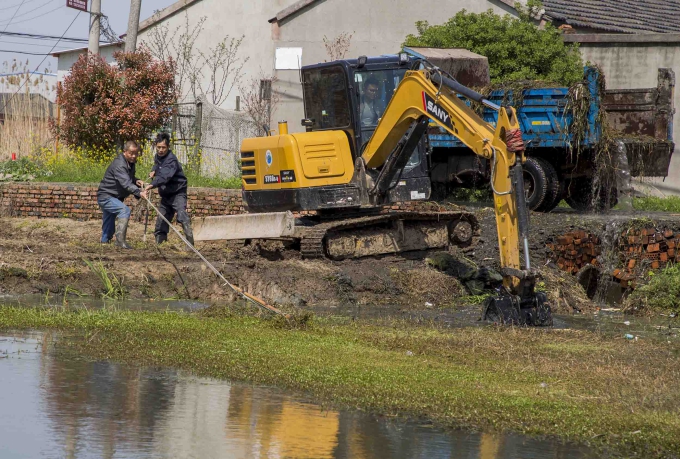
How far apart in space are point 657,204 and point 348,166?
1120cm

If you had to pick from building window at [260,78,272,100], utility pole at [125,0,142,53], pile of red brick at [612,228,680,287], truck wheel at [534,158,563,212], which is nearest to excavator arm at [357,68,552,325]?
pile of red brick at [612,228,680,287]

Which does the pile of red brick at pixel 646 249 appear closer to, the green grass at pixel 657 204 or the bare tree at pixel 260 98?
the green grass at pixel 657 204

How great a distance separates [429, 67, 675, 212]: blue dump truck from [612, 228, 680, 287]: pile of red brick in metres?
2.58

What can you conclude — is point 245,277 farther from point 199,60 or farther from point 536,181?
point 199,60

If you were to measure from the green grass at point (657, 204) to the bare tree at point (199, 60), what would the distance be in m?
13.4

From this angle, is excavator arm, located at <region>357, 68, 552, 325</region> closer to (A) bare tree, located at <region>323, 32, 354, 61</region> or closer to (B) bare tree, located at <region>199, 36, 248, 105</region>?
(A) bare tree, located at <region>323, 32, 354, 61</region>

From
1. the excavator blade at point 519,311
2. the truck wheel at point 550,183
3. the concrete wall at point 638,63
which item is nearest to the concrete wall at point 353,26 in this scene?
the concrete wall at point 638,63

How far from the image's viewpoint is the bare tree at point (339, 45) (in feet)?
94.1

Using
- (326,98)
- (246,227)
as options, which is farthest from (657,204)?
(246,227)

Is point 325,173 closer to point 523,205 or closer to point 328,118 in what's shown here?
point 328,118

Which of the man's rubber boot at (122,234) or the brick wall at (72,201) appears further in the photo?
the brick wall at (72,201)

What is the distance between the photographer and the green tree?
976 inches

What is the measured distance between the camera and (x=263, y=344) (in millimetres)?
9562

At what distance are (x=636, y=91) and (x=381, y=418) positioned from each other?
1443 cm
